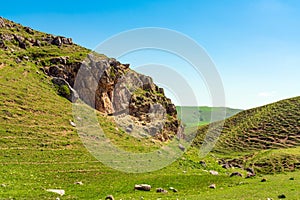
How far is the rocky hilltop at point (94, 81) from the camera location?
61.3 metres

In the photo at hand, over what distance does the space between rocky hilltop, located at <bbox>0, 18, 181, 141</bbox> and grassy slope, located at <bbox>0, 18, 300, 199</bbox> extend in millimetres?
4404

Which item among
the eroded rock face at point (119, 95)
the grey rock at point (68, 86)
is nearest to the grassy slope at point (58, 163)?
the grey rock at point (68, 86)

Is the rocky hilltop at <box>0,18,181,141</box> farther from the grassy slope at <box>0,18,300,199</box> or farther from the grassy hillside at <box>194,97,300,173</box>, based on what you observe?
the grassy hillside at <box>194,97,300,173</box>

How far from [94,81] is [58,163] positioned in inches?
1189

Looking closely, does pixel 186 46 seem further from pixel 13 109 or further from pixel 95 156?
pixel 13 109

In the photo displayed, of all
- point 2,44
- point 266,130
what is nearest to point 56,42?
point 2,44

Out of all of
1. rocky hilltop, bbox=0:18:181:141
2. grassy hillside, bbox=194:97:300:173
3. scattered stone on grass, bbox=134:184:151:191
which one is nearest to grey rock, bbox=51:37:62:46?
rocky hilltop, bbox=0:18:181:141

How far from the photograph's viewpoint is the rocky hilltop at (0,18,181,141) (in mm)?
61312

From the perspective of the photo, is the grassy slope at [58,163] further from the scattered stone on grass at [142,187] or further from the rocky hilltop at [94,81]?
the rocky hilltop at [94,81]

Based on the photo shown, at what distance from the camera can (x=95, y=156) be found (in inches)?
1646

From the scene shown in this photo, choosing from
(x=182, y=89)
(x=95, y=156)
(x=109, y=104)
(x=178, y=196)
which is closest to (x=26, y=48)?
(x=109, y=104)

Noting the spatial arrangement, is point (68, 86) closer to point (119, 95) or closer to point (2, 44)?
point (119, 95)

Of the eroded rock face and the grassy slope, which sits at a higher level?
the eroded rock face

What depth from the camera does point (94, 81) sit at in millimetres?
63844
